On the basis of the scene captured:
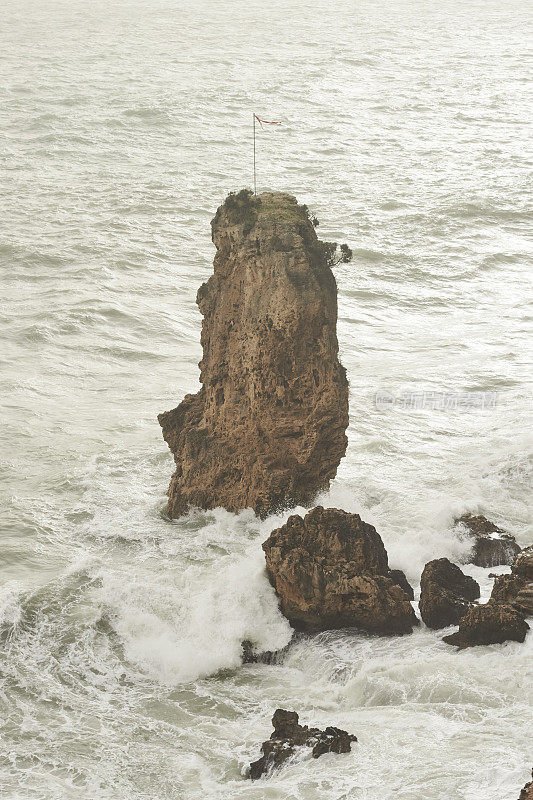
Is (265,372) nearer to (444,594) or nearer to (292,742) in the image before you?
(444,594)

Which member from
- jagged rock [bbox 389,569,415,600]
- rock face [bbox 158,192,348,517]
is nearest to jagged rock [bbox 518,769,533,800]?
jagged rock [bbox 389,569,415,600]

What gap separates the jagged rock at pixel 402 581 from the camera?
14.4 metres

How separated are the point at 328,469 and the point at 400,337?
11.7 metres

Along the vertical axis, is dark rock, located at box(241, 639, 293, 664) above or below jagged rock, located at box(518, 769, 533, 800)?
below

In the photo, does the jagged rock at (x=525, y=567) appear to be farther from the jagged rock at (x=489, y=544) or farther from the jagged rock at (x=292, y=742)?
the jagged rock at (x=292, y=742)

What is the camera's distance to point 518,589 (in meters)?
13.4

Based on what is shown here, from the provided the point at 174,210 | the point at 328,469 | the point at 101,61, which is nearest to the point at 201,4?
the point at 101,61

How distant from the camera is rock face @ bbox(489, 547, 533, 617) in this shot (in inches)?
523

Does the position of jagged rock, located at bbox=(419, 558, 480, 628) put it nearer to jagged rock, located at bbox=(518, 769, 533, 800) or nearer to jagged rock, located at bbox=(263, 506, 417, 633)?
jagged rock, located at bbox=(263, 506, 417, 633)

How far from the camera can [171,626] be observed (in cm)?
1402

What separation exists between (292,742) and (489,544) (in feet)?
20.0

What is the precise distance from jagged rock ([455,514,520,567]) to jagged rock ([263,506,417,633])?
7.68ft

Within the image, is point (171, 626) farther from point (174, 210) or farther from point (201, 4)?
point (201, 4)

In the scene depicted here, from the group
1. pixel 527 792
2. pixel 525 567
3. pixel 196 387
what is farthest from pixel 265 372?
pixel 196 387
